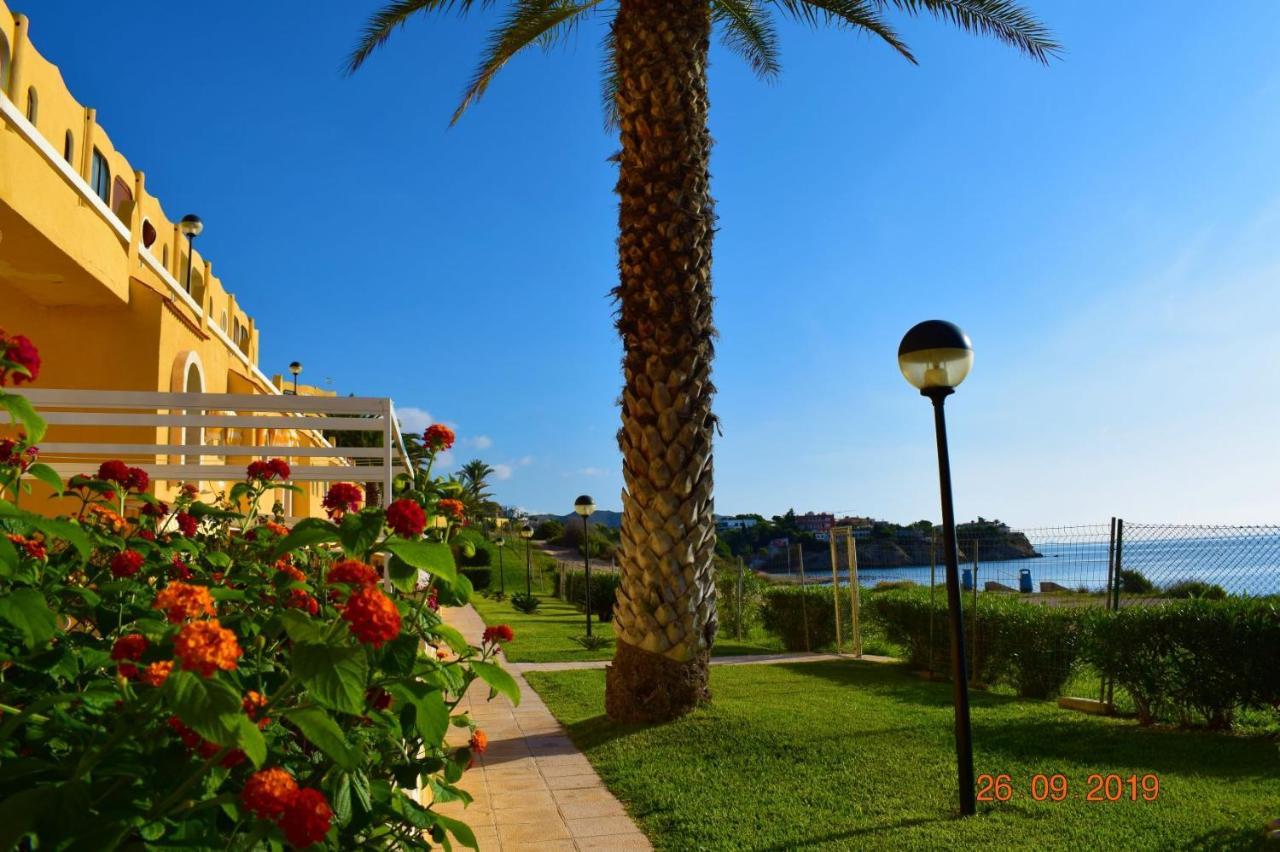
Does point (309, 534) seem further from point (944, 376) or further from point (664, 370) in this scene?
point (664, 370)

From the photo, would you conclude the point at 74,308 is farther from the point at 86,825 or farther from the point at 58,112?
the point at 86,825

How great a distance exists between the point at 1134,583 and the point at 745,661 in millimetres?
5329

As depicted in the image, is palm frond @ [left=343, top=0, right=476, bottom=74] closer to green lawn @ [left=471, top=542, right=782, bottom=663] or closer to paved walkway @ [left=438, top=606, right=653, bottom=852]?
paved walkway @ [left=438, top=606, right=653, bottom=852]

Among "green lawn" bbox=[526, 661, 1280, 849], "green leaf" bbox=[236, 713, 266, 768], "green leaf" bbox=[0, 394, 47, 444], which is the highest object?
"green leaf" bbox=[0, 394, 47, 444]

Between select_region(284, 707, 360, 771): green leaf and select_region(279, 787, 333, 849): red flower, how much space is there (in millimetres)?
71

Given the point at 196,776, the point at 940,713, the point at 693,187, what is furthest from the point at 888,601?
the point at 196,776

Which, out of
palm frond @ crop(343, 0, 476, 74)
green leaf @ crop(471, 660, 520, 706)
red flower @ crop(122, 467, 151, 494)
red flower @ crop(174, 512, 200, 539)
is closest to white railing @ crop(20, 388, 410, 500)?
red flower @ crop(174, 512, 200, 539)

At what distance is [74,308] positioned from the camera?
10.2 metres

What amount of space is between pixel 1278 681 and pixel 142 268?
38.8 ft

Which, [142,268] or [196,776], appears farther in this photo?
[142,268]

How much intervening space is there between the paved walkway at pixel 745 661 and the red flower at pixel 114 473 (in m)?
8.57

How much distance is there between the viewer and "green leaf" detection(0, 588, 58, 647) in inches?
62.6

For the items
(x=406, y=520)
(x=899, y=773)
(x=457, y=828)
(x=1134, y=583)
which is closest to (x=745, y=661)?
(x=1134, y=583)

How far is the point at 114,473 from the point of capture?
10.8ft
